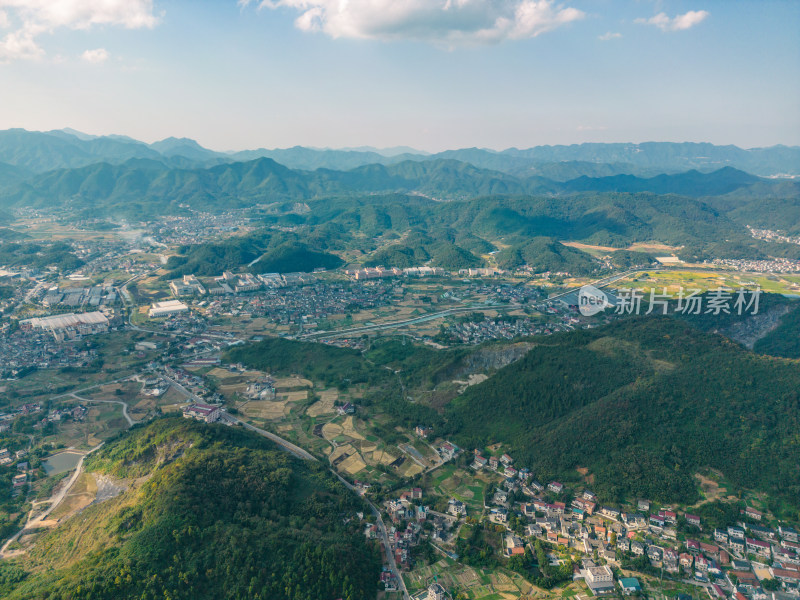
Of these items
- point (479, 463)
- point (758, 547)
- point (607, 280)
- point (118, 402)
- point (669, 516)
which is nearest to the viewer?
point (758, 547)

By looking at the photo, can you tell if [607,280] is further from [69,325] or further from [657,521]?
[69,325]

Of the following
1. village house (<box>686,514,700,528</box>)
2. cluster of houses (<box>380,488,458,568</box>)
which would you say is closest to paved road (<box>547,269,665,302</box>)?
village house (<box>686,514,700,528</box>)

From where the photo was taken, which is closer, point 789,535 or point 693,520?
point 789,535

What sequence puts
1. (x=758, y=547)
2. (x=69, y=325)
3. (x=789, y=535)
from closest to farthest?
(x=758, y=547) < (x=789, y=535) < (x=69, y=325)

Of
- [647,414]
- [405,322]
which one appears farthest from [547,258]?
[647,414]

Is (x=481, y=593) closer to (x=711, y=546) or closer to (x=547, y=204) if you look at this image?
(x=711, y=546)

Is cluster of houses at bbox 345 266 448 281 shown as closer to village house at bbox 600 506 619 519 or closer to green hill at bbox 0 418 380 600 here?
green hill at bbox 0 418 380 600

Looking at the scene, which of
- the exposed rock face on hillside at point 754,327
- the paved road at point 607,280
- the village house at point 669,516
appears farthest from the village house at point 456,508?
the paved road at point 607,280

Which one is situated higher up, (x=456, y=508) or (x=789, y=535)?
(x=789, y=535)
